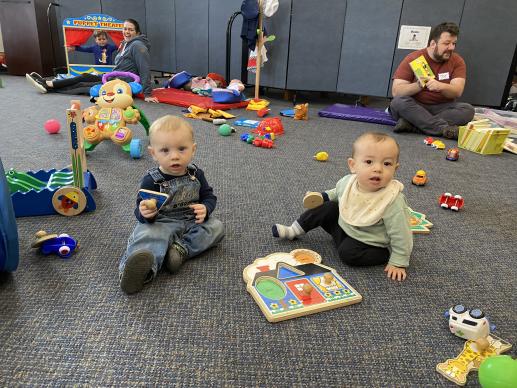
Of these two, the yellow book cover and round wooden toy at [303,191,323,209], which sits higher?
the yellow book cover

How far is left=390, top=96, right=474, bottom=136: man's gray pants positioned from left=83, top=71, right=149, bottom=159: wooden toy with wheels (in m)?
1.86

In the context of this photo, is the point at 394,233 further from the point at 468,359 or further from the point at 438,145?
the point at 438,145

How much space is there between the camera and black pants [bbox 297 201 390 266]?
1248 millimetres

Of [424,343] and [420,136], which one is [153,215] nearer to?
[424,343]

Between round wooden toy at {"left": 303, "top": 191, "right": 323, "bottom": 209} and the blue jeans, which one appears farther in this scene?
round wooden toy at {"left": 303, "top": 191, "right": 323, "bottom": 209}

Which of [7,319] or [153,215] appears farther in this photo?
[153,215]

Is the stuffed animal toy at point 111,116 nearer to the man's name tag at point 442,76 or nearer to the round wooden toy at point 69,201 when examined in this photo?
the round wooden toy at point 69,201

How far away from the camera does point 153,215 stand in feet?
3.90

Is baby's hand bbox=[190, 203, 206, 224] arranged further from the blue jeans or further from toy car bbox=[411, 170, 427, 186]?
toy car bbox=[411, 170, 427, 186]

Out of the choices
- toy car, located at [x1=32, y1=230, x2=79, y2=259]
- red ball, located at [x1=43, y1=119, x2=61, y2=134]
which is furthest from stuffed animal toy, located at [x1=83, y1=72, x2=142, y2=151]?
toy car, located at [x1=32, y1=230, x2=79, y2=259]

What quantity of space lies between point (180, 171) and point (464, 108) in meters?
2.50

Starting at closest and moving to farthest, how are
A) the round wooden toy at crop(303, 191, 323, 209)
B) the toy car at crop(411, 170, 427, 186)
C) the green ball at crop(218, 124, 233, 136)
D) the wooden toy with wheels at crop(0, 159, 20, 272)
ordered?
the wooden toy with wheels at crop(0, 159, 20, 272) → the round wooden toy at crop(303, 191, 323, 209) → the toy car at crop(411, 170, 427, 186) → the green ball at crop(218, 124, 233, 136)

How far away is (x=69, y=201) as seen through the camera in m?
1.47

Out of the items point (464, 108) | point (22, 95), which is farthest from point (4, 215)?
point (22, 95)
